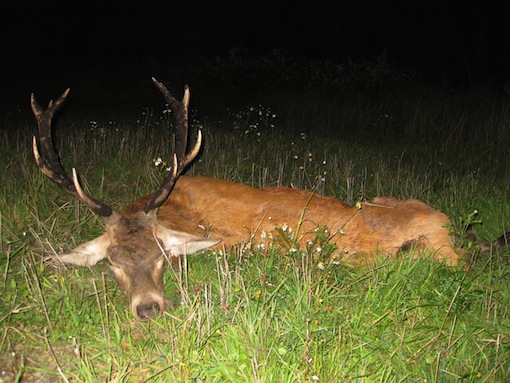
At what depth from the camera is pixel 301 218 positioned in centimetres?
379

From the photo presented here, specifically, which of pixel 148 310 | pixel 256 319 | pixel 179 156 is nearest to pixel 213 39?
pixel 179 156

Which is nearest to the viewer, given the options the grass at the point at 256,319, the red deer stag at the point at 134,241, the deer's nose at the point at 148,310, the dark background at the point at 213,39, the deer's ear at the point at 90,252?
the grass at the point at 256,319

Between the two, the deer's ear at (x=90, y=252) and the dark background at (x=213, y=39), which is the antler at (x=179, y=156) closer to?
the deer's ear at (x=90, y=252)

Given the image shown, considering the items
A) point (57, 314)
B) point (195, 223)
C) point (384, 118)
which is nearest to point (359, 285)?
point (195, 223)

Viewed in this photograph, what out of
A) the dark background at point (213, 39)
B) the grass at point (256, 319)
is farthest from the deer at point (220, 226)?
the dark background at point (213, 39)

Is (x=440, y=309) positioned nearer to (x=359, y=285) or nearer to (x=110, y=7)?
(x=359, y=285)

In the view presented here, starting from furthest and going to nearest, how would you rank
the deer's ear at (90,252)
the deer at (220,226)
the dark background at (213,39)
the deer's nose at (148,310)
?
1. the dark background at (213,39)
2. the deer's ear at (90,252)
3. the deer at (220,226)
4. the deer's nose at (148,310)

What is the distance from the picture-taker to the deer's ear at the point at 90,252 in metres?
3.84

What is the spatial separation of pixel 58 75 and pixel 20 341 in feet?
53.1

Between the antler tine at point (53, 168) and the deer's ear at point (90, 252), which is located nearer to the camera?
the antler tine at point (53, 168)

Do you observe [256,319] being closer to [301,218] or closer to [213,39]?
[301,218]

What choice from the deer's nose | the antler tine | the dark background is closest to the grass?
the deer's nose

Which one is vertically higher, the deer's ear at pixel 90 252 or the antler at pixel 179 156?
the antler at pixel 179 156

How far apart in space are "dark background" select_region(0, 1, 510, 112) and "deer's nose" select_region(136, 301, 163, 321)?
11.2 metres
